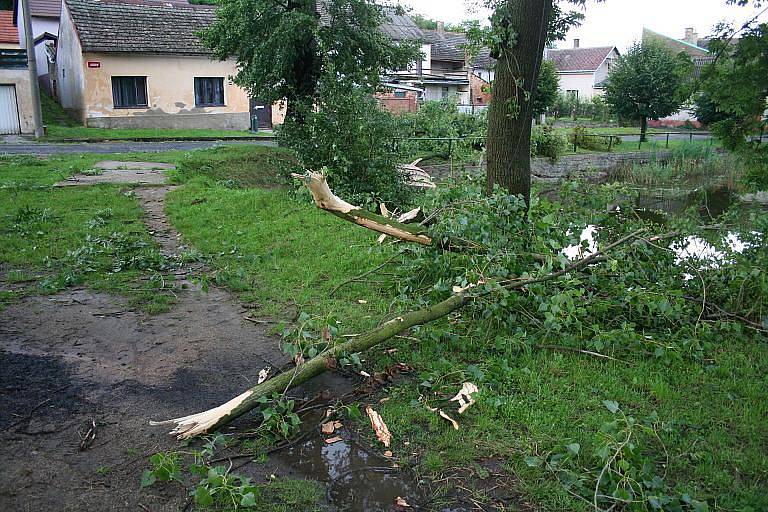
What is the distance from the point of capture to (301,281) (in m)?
7.62

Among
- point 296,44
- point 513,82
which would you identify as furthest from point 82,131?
point 513,82

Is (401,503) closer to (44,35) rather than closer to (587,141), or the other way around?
(587,141)

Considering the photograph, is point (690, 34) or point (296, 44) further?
point (690, 34)

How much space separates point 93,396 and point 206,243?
4.43m

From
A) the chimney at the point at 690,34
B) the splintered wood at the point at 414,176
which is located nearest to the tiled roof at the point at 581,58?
the chimney at the point at 690,34

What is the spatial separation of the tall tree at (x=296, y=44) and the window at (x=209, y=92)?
49.4 feet

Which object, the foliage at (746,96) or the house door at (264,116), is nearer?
the foliage at (746,96)

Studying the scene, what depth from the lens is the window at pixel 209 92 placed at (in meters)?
32.8

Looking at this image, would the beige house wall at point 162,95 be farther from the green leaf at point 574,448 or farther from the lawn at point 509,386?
the green leaf at point 574,448

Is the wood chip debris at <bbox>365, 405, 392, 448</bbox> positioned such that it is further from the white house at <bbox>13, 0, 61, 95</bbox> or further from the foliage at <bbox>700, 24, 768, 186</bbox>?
the white house at <bbox>13, 0, 61, 95</bbox>

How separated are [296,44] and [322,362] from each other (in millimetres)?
13569

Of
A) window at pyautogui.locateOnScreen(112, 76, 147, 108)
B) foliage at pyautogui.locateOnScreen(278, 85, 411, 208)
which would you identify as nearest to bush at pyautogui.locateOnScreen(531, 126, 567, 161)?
foliage at pyautogui.locateOnScreen(278, 85, 411, 208)

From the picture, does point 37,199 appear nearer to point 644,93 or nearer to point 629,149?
point 629,149

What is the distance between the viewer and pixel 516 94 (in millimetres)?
8203
